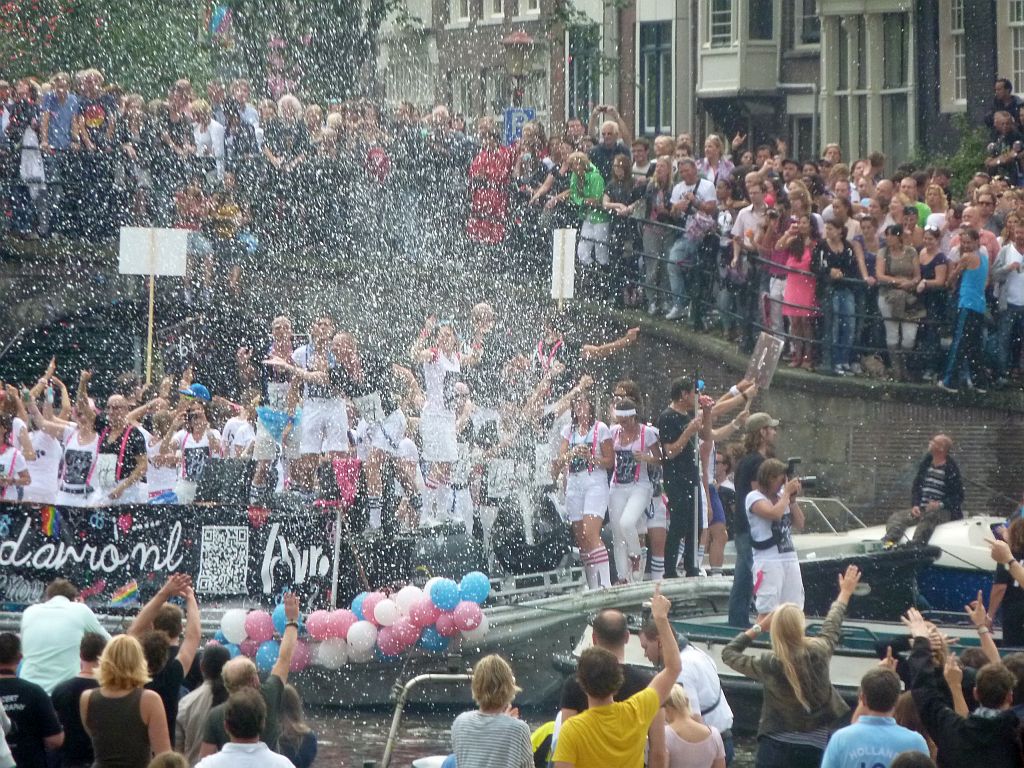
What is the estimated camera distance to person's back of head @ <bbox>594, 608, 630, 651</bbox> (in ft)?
27.2

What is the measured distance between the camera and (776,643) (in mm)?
9023

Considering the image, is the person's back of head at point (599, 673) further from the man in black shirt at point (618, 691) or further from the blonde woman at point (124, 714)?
the blonde woman at point (124, 714)

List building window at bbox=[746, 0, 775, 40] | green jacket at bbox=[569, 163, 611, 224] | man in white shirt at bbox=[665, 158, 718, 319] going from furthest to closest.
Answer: building window at bbox=[746, 0, 775, 40] → green jacket at bbox=[569, 163, 611, 224] → man in white shirt at bbox=[665, 158, 718, 319]

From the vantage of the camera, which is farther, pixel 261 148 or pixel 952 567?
pixel 261 148

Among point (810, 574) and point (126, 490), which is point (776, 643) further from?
point (126, 490)

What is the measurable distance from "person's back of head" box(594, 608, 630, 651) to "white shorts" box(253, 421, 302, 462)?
24.8 feet

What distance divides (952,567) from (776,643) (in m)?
6.35

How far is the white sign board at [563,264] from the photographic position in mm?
18094

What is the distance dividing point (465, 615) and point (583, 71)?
1017 inches

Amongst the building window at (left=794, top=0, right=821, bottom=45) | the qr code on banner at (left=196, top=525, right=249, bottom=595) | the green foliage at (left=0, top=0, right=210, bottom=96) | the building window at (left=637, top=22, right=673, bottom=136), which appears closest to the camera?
the qr code on banner at (left=196, top=525, right=249, bottom=595)

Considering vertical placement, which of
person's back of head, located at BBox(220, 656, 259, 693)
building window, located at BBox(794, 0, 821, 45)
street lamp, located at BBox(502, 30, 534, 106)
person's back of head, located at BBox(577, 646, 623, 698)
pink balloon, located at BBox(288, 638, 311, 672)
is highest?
building window, located at BBox(794, 0, 821, 45)

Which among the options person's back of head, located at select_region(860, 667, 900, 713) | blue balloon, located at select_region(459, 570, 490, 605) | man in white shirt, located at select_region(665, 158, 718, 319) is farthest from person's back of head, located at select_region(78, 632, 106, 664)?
man in white shirt, located at select_region(665, 158, 718, 319)

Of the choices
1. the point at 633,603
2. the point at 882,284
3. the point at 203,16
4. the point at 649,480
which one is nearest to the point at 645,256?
the point at 882,284

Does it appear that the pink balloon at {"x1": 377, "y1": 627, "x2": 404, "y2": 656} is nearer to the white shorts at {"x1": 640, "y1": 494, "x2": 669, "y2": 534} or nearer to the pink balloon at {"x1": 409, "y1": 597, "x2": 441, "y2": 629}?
the pink balloon at {"x1": 409, "y1": 597, "x2": 441, "y2": 629}
